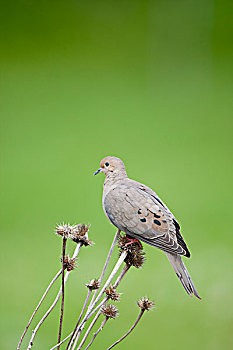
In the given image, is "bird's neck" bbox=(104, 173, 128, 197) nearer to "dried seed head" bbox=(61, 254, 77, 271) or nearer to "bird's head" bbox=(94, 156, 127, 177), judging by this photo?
"bird's head" bbox=(94, 156, 127, 177)

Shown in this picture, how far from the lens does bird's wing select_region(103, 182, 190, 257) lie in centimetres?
64

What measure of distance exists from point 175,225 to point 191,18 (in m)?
1.56

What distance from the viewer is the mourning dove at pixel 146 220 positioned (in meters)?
0.64

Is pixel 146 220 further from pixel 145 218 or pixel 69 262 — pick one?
pixel 69 262

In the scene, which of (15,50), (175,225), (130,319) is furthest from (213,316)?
(15,50)

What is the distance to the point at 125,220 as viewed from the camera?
0.65 m

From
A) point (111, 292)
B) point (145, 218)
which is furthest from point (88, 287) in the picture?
point (145, 218)

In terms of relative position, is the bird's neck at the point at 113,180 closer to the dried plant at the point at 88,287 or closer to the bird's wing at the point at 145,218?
the bird's wing at the point at 145,218

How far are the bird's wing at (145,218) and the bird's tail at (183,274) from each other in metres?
0.02

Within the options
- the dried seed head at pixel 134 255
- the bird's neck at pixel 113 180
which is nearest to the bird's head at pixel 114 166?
the bird's neck at pixel 113 180

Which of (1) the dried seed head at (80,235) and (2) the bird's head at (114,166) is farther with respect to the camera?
(2) the bird's head at (114,166)

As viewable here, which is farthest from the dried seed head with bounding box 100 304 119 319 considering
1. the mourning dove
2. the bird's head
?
the bird's head

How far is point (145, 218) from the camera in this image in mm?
640

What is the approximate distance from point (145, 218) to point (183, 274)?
94 mm
